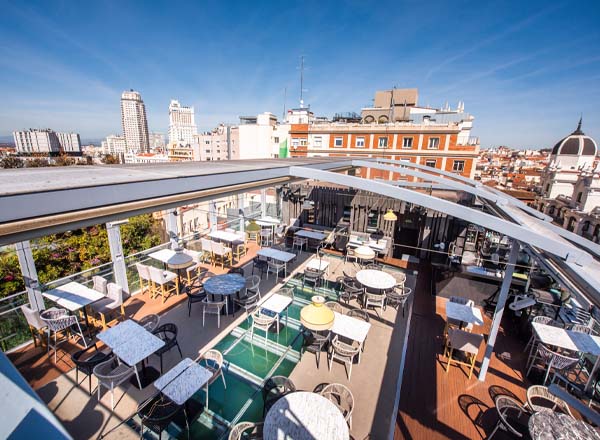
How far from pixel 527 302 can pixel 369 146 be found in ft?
82.5

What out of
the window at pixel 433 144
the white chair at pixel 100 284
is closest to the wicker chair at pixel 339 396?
the white chair at pixel 100 284

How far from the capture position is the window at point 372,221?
35.3ft

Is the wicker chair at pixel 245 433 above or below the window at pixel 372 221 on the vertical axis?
below

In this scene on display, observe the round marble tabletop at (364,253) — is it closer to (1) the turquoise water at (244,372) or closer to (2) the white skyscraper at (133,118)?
(1) the turquoise water at (244,372)

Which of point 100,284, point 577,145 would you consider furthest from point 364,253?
point 577,145

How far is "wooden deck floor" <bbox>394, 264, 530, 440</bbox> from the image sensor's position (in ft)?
13.2

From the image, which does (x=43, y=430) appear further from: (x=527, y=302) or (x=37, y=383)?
(x=527, y=302)

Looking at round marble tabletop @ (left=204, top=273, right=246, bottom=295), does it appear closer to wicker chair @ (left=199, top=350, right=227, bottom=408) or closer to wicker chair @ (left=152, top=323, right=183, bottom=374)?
wicker chair @ (left=152, top=323, right=183, bottom=374)

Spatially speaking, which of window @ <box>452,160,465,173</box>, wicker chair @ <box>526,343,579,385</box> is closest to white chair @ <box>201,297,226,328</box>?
wicker chair @ <box>526,343,579,385</box>

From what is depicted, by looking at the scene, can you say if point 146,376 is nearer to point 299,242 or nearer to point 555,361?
point 299,242

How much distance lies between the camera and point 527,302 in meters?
6.06

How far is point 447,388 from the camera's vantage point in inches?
185

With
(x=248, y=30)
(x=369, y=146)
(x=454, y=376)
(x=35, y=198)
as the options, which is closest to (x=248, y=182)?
(x=35, y=198)

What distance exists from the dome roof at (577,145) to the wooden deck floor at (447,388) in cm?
5901
